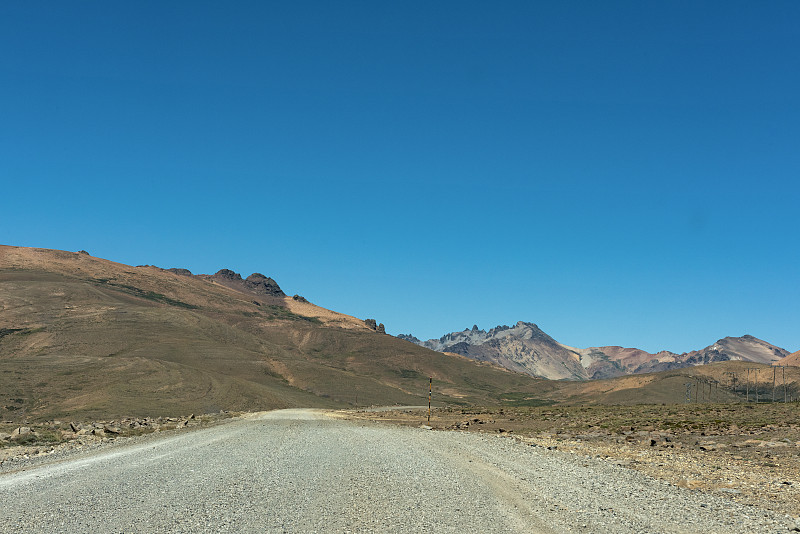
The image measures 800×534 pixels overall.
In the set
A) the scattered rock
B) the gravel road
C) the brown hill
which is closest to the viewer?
the gravel road

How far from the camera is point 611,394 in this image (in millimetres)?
158625

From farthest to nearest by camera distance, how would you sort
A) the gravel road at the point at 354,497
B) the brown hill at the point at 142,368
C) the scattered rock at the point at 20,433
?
the brown hill at the point at 142,368
the scattered rock at the point at 20,433
the gravel road at the point at 354,497

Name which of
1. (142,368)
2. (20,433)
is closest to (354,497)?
(20,433)

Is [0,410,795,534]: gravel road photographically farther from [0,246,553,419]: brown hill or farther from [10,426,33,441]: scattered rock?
[0,246,553,419]: brown hill

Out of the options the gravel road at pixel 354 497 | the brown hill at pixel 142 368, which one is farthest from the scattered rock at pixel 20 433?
the brown hill at pixel 142 368

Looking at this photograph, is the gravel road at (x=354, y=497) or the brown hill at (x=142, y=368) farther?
the brown hill at (x=142, y=368)

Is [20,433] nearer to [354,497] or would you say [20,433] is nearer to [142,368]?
[354,497]

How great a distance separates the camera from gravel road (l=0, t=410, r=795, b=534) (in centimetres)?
1027

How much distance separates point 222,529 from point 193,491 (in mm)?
4016

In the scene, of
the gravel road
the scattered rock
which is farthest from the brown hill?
the gravel road

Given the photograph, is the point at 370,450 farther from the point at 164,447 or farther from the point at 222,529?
the point at 222,529

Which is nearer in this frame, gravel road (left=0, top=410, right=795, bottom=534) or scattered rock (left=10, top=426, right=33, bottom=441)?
gravel road (left=0, top=410, right=795, bottom=534)

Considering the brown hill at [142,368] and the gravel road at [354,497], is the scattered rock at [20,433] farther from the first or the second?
the brown hill at [142,368]

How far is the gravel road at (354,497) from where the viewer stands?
10273mm
